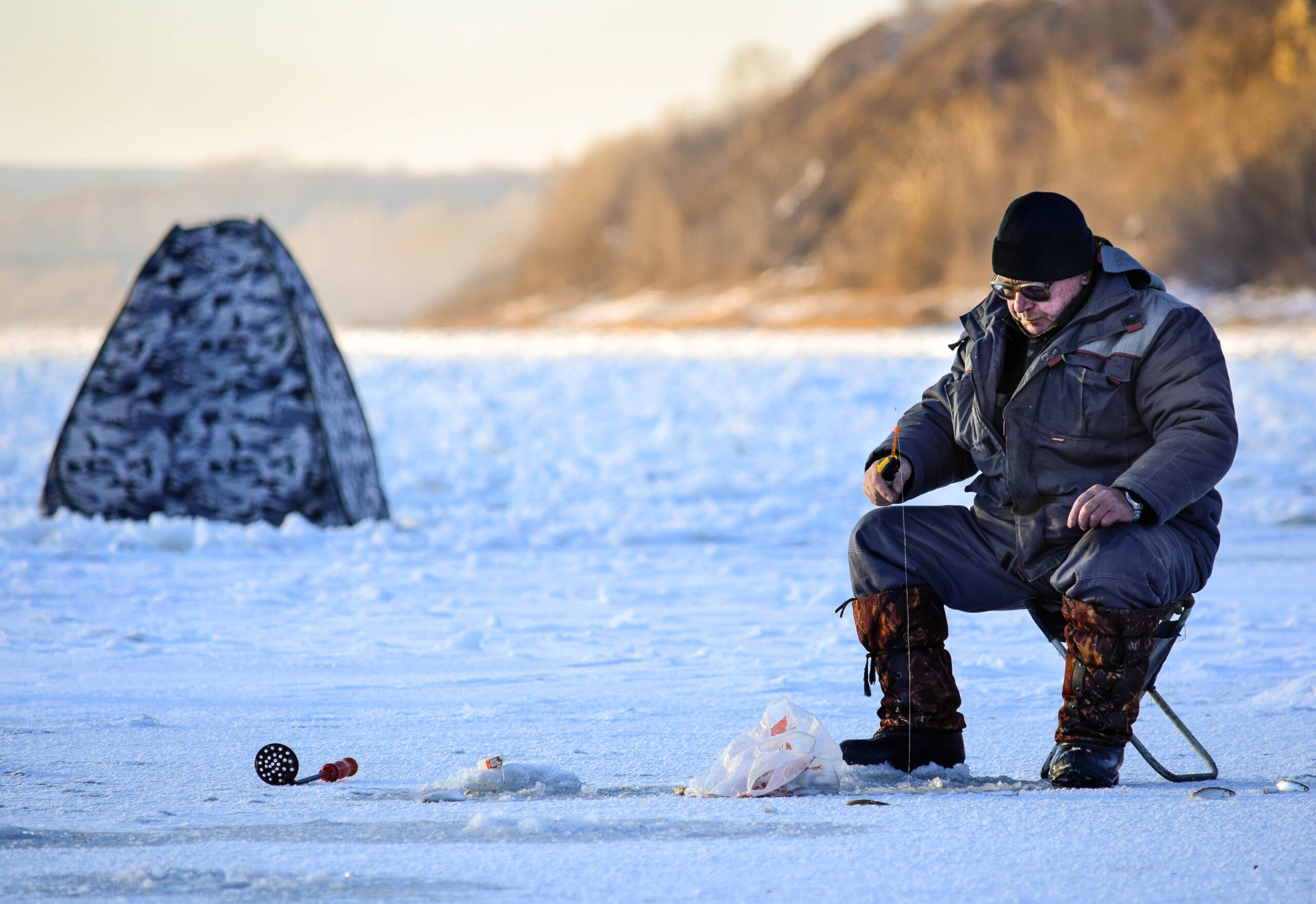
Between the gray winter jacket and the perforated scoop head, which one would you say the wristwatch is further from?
the perforated scoop head

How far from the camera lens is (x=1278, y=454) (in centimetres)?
966

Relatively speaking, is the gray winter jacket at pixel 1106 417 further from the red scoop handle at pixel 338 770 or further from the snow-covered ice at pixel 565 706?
the red scoop handle at pixel 338 770

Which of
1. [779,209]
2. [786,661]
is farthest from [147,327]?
[779,209]

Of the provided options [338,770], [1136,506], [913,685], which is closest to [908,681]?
[913,685]

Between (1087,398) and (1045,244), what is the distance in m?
0.35

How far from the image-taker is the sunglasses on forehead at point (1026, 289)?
3080mm

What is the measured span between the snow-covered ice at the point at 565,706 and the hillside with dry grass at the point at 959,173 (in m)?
35.7

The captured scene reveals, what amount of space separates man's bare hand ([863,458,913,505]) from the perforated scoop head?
4.79 ft

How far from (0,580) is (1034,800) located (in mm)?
4658

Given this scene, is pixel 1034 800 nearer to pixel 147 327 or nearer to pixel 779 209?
pixel 147 327

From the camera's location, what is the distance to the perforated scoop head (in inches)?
124

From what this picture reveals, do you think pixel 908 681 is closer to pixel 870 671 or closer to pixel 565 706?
pixel 870 671

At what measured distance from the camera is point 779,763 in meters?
3.05

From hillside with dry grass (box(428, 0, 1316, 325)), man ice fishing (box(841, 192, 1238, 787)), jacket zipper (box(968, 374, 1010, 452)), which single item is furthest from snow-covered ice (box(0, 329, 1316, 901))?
hillside with dry grass (box(428, 0, 1316, 325))
